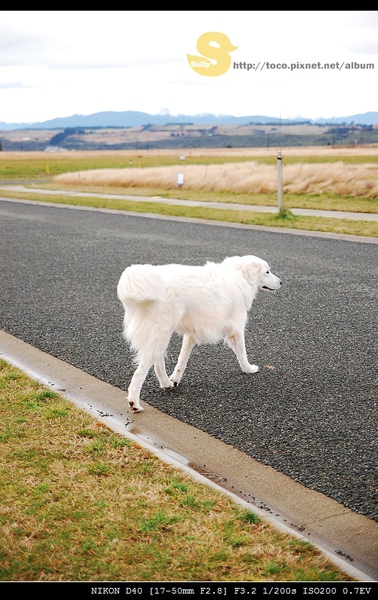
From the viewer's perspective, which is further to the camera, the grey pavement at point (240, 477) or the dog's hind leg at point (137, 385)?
the dog's hind leg at point (137, 385)

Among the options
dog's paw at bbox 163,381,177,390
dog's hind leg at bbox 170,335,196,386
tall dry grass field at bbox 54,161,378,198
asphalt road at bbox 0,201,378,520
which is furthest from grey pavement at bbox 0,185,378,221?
dog's paw at bbox 163,381,177,390

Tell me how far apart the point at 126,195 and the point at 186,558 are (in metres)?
27.4

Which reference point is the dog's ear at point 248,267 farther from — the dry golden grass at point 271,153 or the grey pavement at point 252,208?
the dry golden grass at point 271,153

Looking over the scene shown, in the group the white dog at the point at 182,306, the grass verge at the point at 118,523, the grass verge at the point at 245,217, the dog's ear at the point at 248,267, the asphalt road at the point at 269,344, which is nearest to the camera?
the grass verge at the point at 118,523

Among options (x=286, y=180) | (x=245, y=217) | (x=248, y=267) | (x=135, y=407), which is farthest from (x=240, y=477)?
(x=286, y=180)

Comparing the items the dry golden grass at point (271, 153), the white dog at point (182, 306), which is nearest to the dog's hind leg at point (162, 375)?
the white dog at point (182, 306)

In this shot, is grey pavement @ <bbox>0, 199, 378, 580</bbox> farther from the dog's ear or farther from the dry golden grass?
the dry golden grass

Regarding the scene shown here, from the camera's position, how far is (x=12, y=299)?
34.6 feet

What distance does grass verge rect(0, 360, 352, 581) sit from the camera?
11.4 ft

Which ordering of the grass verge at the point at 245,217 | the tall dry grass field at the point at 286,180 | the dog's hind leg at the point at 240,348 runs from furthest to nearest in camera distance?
1. the tall dry grass field at the point at 286,180
2. the grass verge at the point at 245,217
3. the dog's hind leg at the point at 240,348

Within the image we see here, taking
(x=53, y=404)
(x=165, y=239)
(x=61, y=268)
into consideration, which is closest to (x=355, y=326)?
(x=53, y=404)

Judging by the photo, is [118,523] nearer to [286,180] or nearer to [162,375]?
[162,375]

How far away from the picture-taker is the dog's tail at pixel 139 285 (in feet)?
18.7

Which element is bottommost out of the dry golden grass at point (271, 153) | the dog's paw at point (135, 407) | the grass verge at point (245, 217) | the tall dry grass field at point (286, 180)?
the dog's paw at point (135, 407)
